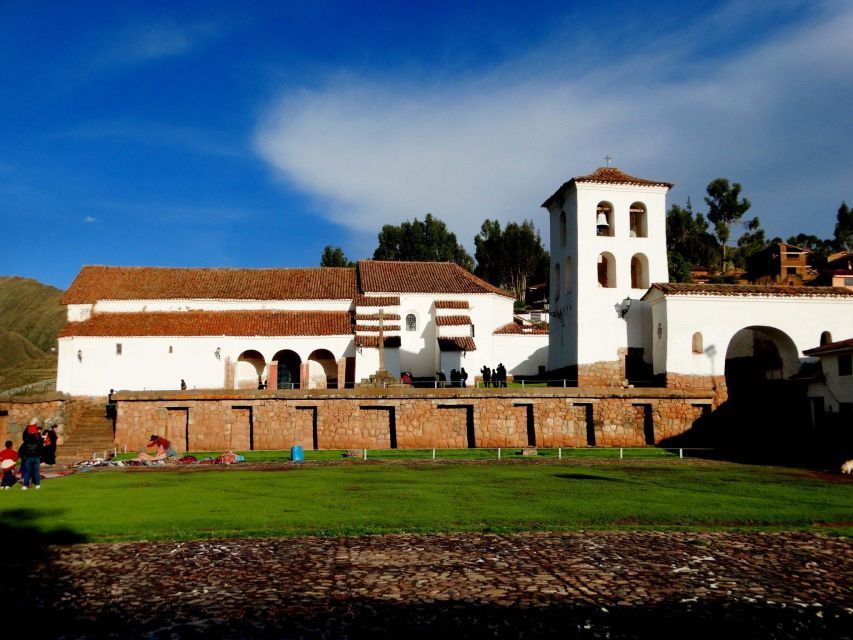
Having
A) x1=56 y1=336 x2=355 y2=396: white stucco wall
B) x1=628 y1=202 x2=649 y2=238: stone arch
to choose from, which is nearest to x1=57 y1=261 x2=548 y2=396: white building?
x1=56 y1=336 x2=355 y2=396: white stucco wall

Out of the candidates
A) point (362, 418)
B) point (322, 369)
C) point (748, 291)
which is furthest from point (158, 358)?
point (748, 291)

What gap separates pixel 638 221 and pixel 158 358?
972 inches

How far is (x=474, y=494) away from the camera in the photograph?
15.3 m

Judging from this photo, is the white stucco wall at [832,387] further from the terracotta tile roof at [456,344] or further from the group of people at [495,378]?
the terracotta tile roof at [456,344]

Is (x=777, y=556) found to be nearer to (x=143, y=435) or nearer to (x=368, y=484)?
(x=368, y=484)


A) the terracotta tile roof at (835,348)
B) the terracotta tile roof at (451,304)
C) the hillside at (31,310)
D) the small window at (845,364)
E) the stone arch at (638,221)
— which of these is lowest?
the small window at (845,364)

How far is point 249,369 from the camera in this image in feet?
124

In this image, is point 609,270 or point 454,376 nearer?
point 454,376

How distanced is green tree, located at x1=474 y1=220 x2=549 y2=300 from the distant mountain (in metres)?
52.5

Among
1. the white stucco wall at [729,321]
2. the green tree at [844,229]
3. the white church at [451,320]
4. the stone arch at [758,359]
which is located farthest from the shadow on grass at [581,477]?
the green tree at [844,229]

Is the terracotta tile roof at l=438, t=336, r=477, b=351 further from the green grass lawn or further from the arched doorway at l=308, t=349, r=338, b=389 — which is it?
the green grass lawn

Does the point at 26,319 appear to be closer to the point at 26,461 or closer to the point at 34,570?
the point at 26,461

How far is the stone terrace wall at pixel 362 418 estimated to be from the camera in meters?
27.8

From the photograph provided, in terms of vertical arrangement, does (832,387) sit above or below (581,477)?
above
